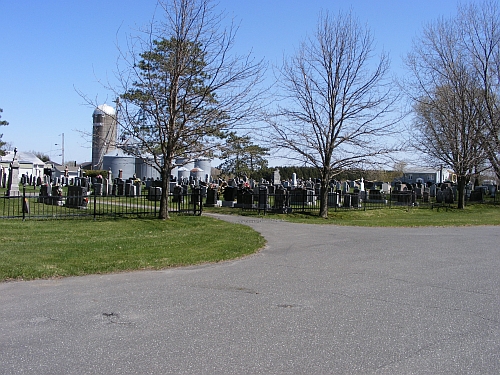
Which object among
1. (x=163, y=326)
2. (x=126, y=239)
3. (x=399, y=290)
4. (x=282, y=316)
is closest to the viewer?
(x=163, y=326)

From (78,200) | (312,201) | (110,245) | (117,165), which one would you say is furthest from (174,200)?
(117,165)

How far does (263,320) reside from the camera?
5879 mm

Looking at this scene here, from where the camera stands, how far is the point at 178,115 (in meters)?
17.0

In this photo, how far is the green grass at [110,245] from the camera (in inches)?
358

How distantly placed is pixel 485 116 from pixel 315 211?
1532 cm

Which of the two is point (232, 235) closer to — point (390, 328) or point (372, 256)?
point (372, 256)

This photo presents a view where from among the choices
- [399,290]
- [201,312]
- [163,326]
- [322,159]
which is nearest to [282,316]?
[201,312]

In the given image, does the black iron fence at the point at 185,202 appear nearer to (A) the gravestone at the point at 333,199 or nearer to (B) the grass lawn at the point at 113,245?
(A) the gravestone at the point at 333,199

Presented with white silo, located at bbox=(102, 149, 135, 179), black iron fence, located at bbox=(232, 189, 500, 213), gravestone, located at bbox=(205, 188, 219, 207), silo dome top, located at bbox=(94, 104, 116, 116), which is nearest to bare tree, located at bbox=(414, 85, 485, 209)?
black iron fence, located at bbox=(232, 189, 500, 213)

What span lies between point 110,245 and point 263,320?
6.65 metres

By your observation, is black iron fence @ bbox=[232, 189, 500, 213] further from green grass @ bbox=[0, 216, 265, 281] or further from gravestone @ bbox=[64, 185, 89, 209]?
gravestone @ bbox=[64, 185, 89, 209]

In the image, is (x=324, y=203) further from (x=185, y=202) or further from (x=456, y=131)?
(x=456, y=131)

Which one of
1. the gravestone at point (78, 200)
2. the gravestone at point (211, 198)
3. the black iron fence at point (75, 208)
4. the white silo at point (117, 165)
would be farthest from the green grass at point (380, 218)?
the white silo at point (117, 165)

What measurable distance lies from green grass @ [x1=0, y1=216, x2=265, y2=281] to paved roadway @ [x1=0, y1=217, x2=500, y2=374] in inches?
29.3
